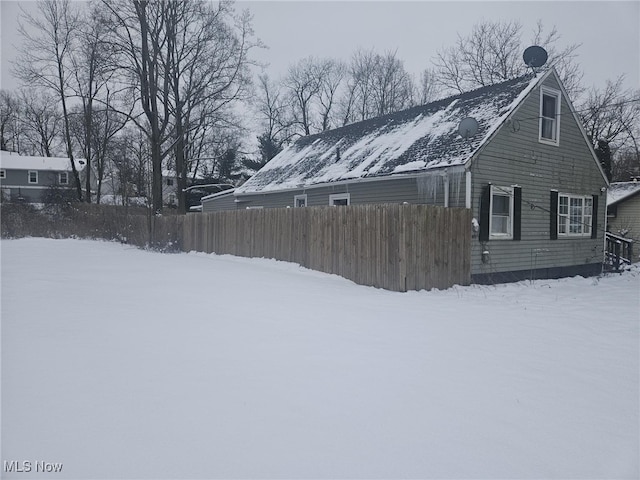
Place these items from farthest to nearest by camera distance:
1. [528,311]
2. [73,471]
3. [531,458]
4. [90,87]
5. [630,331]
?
1. [90,87]
2. [528,311]
3. [630,331]
4. [531,458]
5. [73,471]

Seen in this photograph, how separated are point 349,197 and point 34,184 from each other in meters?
47.2

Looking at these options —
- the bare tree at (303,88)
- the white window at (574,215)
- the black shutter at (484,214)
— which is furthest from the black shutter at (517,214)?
the bare tree at (303,88)

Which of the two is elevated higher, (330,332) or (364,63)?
(364,63)

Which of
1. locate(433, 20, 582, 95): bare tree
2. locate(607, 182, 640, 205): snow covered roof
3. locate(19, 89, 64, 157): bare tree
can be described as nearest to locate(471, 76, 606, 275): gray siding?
locate(607, 182, 640, 205): snow covered roof

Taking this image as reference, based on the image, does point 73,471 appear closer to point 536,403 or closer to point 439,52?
point 536,403

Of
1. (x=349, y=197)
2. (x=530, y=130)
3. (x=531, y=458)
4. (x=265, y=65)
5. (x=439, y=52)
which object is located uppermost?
(x=439, y=52)

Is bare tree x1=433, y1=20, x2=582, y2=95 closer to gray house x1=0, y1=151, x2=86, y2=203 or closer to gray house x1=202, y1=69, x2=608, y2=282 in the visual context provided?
gray house x1=202, y1=69, x2=608, y2=282

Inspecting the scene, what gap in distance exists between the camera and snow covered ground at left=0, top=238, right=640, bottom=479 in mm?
2459

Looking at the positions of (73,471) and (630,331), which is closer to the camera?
(73,471)

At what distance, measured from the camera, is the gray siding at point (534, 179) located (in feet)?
35.6

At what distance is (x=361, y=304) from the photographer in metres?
7.03

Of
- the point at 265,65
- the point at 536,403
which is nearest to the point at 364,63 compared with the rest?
the point at 265,65

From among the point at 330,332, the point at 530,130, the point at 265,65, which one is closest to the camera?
the point at 330,332

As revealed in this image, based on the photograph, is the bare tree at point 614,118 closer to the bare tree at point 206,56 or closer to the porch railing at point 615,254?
the porch railing at point 615,254
